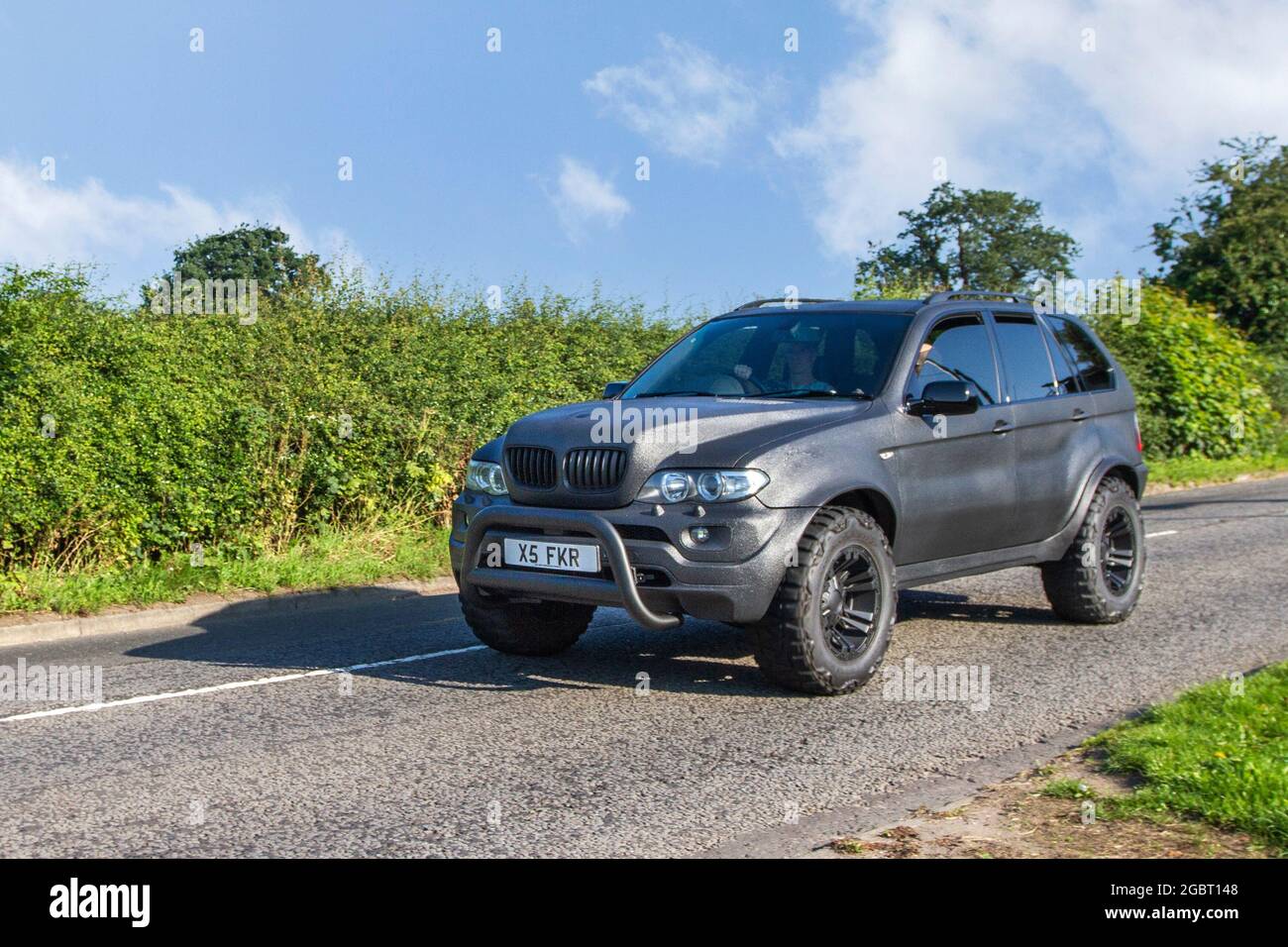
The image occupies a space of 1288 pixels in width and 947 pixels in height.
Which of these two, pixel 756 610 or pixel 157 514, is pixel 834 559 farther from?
pixel 157 514

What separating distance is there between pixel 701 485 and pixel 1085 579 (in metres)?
3.44

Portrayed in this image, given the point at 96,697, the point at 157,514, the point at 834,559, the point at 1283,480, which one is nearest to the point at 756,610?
the point at 834,559

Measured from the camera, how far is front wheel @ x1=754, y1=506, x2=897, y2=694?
22.2 feet

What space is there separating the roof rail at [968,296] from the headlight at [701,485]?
2249 mm

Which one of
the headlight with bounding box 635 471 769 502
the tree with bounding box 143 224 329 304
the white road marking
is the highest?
the tree with bounding box 143 224 329 304

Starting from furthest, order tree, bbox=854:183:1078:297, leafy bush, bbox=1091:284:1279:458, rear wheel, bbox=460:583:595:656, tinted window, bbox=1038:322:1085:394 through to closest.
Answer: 1. tree, bbox=854:183:1078:297
2. leafy bush, bbox=1091:284:1279:458
3. tinted window, bbox=1038:322:1085:394
4. rear wheel, bbox=460:583:595:656

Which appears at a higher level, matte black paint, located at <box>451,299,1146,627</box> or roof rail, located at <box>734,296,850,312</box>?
roof rail, located at <box>734,296,850,312</box>

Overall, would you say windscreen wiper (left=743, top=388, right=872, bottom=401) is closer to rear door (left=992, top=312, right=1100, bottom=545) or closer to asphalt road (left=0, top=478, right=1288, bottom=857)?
rear door (left=992, top=312, right=1100, bottom=545)

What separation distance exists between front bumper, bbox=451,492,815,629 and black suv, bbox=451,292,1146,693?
0.01 metres

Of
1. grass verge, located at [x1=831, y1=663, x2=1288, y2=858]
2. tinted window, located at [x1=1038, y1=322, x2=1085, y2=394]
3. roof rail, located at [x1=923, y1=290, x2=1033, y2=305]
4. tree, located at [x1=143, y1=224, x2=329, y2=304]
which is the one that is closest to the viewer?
grass verge, located at [x1=831, y1=663, x2=1288, y2=858]

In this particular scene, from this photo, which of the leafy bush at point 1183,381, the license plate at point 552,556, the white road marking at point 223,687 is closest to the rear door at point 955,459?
the license plate at point 552,556

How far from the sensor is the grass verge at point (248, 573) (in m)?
10.1

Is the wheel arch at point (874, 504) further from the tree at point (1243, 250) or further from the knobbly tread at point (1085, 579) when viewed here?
the tree at point (1243, 250)

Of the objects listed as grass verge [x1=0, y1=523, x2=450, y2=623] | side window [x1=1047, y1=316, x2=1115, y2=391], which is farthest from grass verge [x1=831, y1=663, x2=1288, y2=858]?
grass verge [x1=0, y1=523, x2=450, y2=623]
